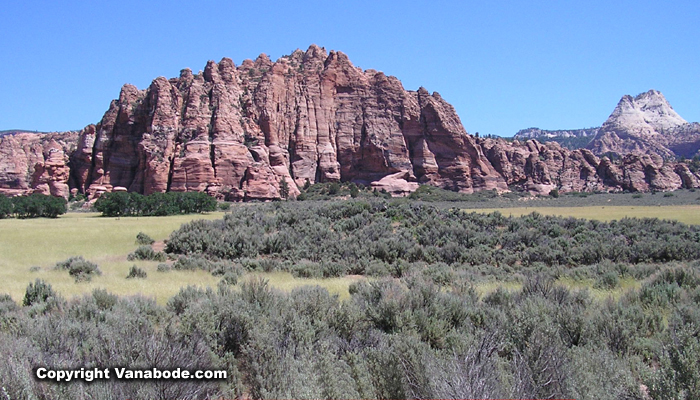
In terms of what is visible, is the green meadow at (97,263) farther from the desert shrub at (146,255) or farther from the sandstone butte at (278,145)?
the sandstone butte at (278,145)

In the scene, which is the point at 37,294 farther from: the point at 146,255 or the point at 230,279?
the point at 146,255

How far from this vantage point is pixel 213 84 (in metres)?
67.9

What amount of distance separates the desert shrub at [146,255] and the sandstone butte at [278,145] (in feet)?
138

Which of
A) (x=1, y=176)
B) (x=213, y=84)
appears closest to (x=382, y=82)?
(x=213, y=84)

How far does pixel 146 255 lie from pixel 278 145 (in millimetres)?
54486

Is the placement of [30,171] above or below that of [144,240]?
above

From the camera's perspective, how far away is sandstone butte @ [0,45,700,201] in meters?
61.8

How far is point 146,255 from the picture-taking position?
57.8 ft

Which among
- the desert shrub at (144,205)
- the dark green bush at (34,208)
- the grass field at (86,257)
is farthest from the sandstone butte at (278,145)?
the grass field at (86,257)

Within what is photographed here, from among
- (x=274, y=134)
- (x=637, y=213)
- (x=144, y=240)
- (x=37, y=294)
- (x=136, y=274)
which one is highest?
(x=274, y=134)

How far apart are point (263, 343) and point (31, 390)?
2340mm

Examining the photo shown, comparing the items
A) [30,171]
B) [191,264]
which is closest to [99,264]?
[191,264]

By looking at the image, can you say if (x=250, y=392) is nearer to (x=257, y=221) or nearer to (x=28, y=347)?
(x=28, y=347)

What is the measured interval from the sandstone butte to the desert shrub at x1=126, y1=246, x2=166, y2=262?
41.9 m
